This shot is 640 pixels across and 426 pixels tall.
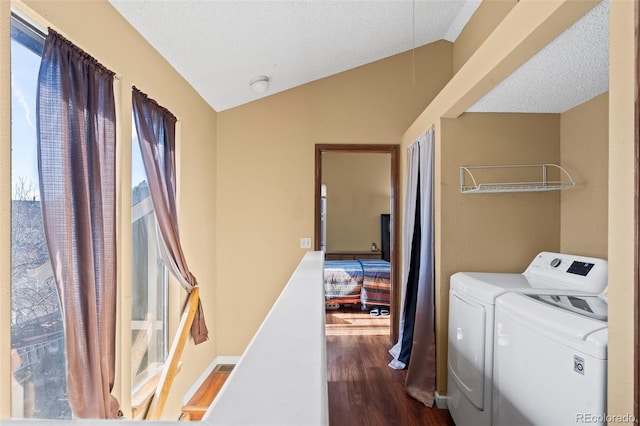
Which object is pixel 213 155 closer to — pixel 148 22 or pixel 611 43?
pixel 148 22

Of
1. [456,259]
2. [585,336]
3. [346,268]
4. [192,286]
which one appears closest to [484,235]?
[456,259]

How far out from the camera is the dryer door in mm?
1797

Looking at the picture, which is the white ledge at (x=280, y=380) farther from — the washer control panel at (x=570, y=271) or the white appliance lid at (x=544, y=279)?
the washer control panel at (x=570, y=271)

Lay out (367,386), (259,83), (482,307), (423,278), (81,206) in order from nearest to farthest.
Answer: (81,206) < (482,307) < (423,278) < (367,386) < (259,83)

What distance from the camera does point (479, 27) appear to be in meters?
2.77

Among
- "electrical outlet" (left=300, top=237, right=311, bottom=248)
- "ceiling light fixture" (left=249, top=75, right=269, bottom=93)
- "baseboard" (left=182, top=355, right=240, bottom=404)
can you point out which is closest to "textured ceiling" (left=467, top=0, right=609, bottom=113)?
"ceiling light fixture" (left=249, top=75, right=269, bottom=93)

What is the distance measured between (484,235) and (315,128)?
1.96 m

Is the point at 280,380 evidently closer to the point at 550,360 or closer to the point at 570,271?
the point at 550,360

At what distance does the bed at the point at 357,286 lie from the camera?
4.71 metres

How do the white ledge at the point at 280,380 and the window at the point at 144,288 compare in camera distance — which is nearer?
the white ledge at the point at 280,380

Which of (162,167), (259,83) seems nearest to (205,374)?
(162,167)

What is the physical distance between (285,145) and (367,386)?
7.80 feet

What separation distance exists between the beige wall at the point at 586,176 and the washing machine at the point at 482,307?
271 mm

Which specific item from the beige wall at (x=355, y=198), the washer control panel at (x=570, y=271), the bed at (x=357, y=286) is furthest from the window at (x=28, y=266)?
the beige wall at (x=355, y=198)
